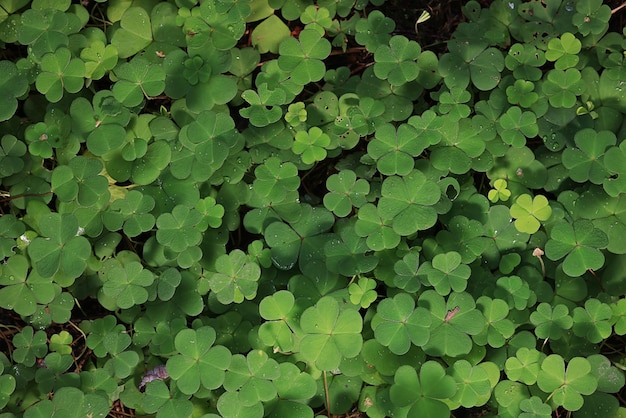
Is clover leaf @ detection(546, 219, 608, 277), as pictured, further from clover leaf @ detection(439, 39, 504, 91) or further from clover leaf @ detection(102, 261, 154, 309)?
clover leaf @ detection(102, 261, 154, 309)

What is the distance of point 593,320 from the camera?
2551 mm

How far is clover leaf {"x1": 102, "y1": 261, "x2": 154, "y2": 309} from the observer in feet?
8.71

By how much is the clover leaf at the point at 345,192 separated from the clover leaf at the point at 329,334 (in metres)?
0.46

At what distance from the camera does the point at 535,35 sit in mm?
3061

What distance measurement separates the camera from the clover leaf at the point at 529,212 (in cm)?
269

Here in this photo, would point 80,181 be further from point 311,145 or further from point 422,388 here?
point 422,388

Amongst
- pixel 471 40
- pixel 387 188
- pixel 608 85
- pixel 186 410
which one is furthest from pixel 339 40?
pixel 186 410

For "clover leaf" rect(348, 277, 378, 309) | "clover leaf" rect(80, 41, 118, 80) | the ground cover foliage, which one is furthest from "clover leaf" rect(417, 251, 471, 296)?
"clover leaf" rect(80, 41, 118, 80)

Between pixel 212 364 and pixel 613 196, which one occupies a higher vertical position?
pixel 613 196

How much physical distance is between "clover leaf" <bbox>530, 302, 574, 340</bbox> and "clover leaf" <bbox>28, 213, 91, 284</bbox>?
1999 millimetres

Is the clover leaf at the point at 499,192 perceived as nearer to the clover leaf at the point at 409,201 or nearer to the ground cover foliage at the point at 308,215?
the ground cover foliage at the point at 308,215

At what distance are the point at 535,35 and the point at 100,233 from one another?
237 centimetres

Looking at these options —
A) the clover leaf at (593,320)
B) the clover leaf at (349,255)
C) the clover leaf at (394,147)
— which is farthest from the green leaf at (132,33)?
the clover leaf at (593,320)

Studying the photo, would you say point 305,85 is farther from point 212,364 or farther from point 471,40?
point 212,364
